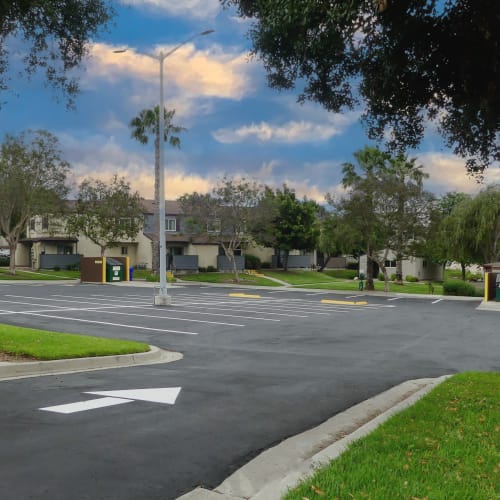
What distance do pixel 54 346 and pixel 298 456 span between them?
7.66 metres

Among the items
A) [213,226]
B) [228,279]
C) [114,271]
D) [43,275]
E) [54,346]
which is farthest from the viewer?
[43,275]

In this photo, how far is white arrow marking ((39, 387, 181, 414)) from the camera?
7.23 meters

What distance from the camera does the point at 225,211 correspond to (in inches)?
1784

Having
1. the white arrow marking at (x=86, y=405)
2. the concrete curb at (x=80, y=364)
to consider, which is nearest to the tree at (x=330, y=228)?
the concrete curb at (x=80, y=364)

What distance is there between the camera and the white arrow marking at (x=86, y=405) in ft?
23.4

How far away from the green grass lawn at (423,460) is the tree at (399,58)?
15.4 ft

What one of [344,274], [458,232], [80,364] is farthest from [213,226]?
[80,364]

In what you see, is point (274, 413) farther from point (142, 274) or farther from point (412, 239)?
point (142, 274)

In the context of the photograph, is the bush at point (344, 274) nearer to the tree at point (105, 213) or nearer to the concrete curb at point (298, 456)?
the tree at point (105, 213)

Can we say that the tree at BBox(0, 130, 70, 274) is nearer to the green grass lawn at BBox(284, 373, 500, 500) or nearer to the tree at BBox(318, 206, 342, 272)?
the tree at BBox(318, 206, 342, 272)

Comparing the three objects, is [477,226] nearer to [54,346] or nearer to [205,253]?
[205,253]

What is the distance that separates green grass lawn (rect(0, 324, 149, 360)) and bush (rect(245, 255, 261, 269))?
47.2 metres

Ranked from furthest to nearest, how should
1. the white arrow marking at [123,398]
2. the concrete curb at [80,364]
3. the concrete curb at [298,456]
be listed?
1. the concrete curb at [80,364]
2. the white arrow marking at [123,398]
3. the concrete curb at [298,456]

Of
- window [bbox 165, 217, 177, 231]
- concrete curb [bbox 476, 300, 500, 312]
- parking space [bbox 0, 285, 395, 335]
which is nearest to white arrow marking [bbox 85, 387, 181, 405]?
parking space [bbox 0, 285, 395, 335]
